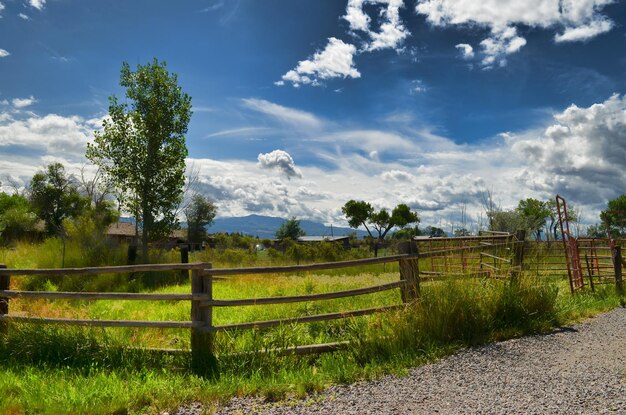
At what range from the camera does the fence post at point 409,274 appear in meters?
7.57

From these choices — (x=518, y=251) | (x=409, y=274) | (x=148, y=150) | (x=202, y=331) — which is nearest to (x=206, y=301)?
(x=202, y=331)

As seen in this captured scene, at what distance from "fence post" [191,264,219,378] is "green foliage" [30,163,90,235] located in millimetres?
53343

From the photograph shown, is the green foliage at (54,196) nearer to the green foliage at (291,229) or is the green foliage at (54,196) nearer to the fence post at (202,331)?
the green foliage at (291,229)

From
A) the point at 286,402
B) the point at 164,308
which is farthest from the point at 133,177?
the point at 286,402

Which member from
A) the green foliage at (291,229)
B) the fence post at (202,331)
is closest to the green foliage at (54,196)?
the green foliage at (291,229)

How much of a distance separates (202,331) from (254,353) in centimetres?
78

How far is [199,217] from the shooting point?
73750 mm

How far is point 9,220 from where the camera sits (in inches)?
1580

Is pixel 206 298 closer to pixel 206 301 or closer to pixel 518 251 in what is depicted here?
pixel 206 301

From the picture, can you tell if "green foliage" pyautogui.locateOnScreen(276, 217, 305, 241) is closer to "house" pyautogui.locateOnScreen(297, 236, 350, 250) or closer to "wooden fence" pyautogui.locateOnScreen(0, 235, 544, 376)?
"house" pyautogui.locateOnScreen(297, 236, 350, 250)

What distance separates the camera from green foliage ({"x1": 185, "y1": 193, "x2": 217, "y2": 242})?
71.9 metres

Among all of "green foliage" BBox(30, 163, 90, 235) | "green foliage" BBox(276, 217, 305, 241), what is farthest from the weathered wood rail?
"green foliage" BBox(276, 217, 305, 241)

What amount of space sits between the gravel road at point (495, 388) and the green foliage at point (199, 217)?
6765 cm

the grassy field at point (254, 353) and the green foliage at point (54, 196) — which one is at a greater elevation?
the green foliage at point (54, 196)
